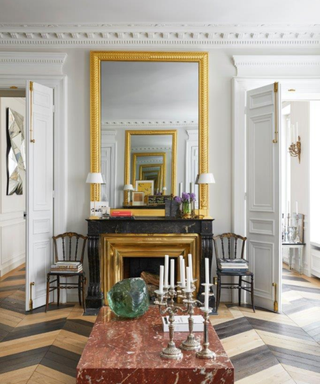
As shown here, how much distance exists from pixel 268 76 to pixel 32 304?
3820mm

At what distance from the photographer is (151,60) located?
4746mm

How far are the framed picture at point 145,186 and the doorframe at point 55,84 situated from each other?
88 centimetres

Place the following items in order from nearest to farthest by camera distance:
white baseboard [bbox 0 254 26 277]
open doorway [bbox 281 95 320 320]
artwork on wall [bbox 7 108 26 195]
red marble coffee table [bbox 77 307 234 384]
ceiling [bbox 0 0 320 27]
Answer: red marble coffee table [bbox 77 307 234 384] → ceiling [bbox 0 0 320 27] → open doorway [bbox 281 95 320 320] → white baseboard [bbox 0 254 26 277] → artwork on wall [bbox 7 108 26 195]

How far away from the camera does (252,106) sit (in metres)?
4.64

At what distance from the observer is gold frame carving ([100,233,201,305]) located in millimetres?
4461

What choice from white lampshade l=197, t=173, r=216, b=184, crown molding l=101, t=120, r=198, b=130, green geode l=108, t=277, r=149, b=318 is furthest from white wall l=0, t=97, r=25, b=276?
green geode l=108, t=277, r=149, b=318

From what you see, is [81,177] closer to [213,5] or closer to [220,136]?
[220,136]

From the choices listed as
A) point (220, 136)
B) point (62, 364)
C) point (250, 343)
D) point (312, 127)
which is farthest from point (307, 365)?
point (312, 127)

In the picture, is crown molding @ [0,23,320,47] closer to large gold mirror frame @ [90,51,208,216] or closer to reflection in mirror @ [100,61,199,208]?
large gold mirror frame @ [90,51,208,216]

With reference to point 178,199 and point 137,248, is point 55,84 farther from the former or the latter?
point 137,248

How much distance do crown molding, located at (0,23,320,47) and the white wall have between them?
1.91 m

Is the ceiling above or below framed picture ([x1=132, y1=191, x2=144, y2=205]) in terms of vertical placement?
above

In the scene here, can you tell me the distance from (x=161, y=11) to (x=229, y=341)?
11.2 feet

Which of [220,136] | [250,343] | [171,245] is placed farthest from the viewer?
[220,136]
